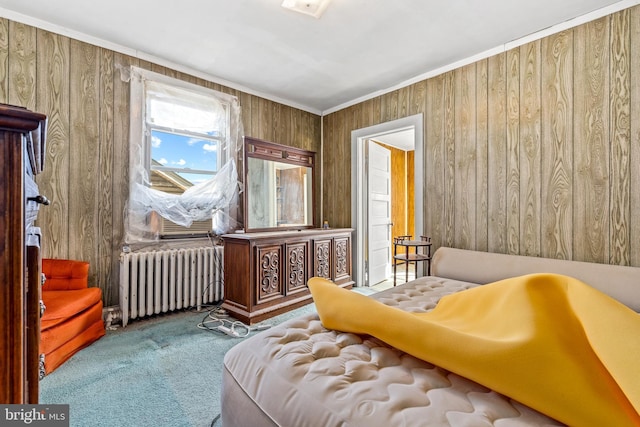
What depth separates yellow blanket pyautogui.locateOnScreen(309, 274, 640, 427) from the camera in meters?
0.68

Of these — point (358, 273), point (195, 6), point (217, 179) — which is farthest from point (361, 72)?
point (358, 273)

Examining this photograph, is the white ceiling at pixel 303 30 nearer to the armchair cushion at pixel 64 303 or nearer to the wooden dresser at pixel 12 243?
the wooden dresser at pixel 12 243

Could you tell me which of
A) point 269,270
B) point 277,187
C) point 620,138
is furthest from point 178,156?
point 620,138

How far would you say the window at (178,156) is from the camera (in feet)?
8.91

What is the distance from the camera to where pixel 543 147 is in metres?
2.41

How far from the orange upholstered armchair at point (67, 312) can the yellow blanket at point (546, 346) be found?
200 cm

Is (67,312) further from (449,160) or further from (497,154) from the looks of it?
(497,154)

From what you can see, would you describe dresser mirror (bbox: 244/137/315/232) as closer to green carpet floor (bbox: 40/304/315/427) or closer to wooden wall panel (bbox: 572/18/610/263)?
green carpet floor (bbox: 40/304/315/427)

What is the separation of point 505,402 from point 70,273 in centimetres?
288

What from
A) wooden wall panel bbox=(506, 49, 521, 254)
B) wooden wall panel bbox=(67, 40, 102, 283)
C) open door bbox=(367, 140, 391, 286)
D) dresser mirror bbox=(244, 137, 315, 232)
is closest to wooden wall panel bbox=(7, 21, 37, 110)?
wooden wall panel bbox=(67, 40, 102, 283)

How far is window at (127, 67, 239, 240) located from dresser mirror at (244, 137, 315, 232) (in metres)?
0.25

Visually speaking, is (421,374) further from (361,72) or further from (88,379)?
(361,72)

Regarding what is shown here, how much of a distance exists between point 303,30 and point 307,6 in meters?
0.31

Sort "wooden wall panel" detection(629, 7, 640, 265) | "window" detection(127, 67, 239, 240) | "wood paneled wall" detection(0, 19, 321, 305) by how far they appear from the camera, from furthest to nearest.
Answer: "window" detection(127, 67, 239, 240), "wood paneled wall" detection(0, 19, 321, 305), "wooden wall panel" detection(629, 7, 640, 265)
